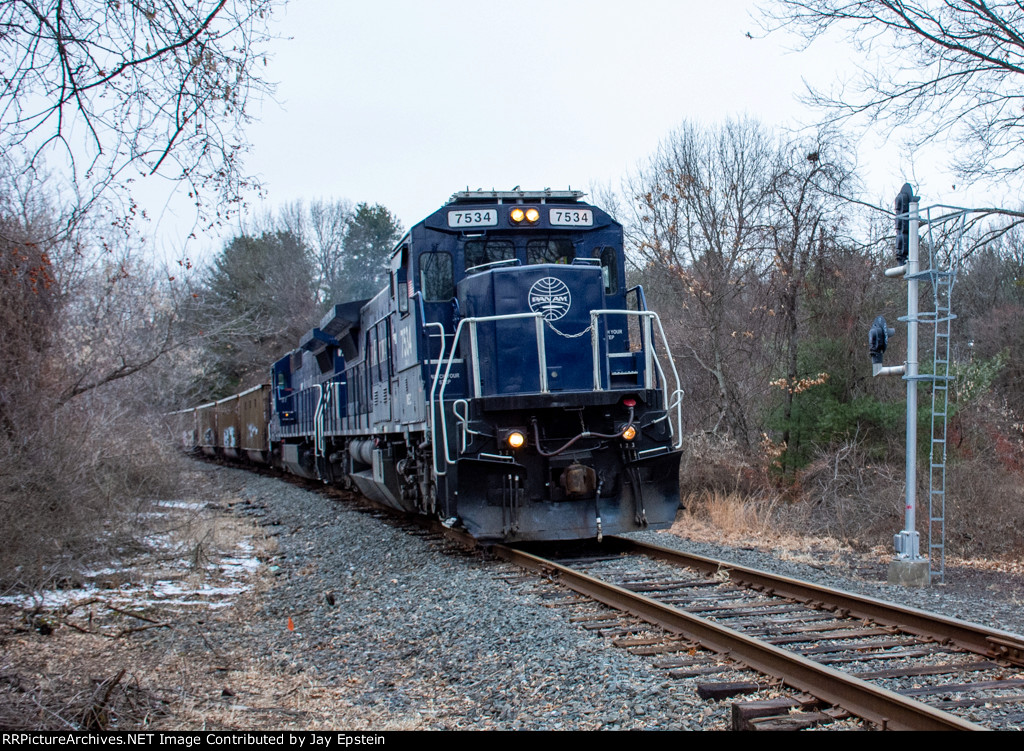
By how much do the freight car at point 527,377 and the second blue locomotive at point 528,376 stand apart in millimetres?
14

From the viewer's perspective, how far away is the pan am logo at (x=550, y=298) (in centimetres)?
880

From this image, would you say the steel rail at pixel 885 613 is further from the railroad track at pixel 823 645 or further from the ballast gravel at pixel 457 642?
the ballast gravel at pixel 457 642

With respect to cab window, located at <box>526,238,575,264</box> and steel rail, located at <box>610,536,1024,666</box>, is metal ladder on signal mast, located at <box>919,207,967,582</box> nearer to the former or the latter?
steel rail, located at <box>610,536,1024,666</box>

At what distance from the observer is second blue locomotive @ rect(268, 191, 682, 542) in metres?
8.52

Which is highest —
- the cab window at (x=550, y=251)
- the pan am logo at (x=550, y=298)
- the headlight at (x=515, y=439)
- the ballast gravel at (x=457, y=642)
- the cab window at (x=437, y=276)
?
the cab window at (x=550, y=251)

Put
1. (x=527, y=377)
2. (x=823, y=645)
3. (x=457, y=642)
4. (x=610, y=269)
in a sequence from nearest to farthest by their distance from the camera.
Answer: (x=823, y=645), (x=457, y=642), (x=527, y=377), (x=610, y=269)

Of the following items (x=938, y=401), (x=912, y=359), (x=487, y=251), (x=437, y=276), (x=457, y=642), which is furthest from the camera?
(x=938, y=401)

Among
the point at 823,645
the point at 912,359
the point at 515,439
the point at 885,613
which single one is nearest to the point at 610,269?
the point at 515,439

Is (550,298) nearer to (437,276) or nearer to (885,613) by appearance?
(437,276)

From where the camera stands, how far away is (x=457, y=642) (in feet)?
19.2

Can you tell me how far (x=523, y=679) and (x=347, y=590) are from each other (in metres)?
3.44

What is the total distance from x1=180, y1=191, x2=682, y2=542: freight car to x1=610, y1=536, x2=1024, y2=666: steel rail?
121 cm

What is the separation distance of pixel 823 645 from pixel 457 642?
2367 mm

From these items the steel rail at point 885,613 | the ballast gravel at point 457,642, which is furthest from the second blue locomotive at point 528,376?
the steel rail at point 885,613
